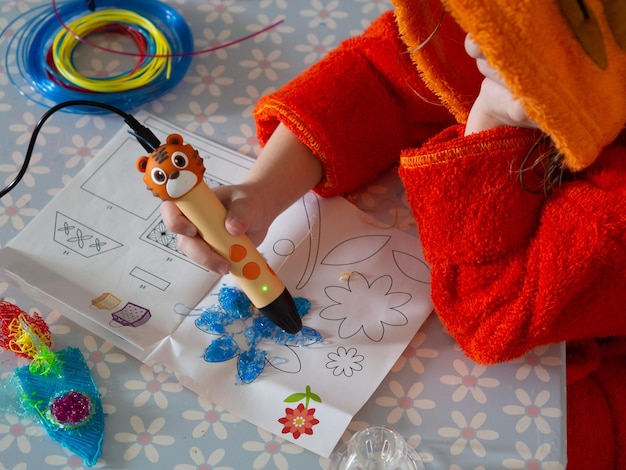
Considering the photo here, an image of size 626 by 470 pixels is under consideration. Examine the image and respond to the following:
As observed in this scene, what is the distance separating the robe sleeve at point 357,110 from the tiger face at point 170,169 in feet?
0.60

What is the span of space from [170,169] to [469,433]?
0.33 m

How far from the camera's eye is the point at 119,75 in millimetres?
808

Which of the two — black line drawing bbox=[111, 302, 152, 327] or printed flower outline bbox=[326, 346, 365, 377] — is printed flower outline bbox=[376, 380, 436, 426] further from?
black line drawing bbox=[111, 302, 152, 327]

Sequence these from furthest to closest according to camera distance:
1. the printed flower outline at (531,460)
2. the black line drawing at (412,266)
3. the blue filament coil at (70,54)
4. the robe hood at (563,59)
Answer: the blue filament coil at (70,54) < the black line drawing at (412,266) < the printed flower outline at (531,460) < the robe hood at (563,59)

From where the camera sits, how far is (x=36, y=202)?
2.39 feet

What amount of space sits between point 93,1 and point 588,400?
2.33 feet

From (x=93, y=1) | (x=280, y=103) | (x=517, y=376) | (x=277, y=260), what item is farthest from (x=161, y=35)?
(x=517, y=376)

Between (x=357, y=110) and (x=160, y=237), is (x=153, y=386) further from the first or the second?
(x=357, y=110)

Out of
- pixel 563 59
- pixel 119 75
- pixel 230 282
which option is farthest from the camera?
pixel 119 75

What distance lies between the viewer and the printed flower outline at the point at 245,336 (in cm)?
62

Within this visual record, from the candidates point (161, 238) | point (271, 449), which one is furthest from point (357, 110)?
point (271, 449)

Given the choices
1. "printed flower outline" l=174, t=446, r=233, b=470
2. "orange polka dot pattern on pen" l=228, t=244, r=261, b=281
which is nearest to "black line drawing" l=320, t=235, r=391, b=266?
"orange polka dot pattern on pen" l=228, t=244, r=261, b=281

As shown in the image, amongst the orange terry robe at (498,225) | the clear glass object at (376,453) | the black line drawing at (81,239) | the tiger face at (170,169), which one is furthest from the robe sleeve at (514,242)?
the black line drawing at (81,239)

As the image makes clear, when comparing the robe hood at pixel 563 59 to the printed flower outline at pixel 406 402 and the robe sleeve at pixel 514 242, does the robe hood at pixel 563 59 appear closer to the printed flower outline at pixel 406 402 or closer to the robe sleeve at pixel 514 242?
the robe sleeve at pixel 514 242
